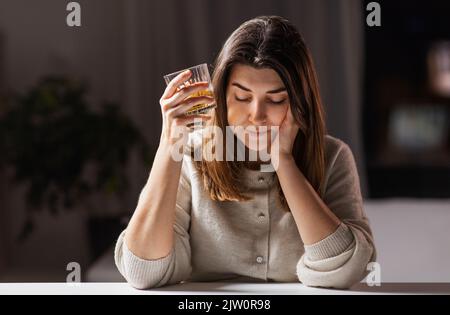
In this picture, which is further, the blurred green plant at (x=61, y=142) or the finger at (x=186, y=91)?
the blurred green plant at (x=61, y=142)

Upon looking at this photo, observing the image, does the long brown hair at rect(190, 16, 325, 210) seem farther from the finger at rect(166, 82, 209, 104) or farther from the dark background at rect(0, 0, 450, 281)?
the dark background at rect(0, 0, 450, 281)

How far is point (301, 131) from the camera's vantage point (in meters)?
1.00

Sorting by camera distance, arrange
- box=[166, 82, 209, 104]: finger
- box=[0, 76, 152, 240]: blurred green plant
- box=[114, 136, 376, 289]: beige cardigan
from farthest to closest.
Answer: box=[0, 76, 152, 240]: blurred green plant < box=[114, 136, 376, 289]: beige cardigan < box=[166, 82, 209, 104]: finger

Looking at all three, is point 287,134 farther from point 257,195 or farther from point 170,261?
point 170,261

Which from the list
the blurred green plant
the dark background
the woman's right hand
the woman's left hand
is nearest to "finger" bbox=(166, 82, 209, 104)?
the woman's right hand

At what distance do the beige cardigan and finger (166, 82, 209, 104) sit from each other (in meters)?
0.15

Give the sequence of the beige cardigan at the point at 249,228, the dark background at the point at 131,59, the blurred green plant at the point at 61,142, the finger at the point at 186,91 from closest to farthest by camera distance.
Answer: the finger at the point at 186,91 → the beige cardigan at the point at 249,228 → the blurred green plant at the point at 61,142 → the dark background at the point at 131,59

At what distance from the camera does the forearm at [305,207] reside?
94 cm

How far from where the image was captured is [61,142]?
263 centimetres

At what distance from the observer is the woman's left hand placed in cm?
95

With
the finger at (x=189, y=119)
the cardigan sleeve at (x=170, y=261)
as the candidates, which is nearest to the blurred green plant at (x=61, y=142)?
the cardigan sleeve at (x=170, y=261)

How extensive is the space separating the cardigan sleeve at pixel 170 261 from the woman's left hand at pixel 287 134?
A: 0.46ft

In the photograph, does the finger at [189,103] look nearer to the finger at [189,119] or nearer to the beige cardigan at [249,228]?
the finger at [189,119]
